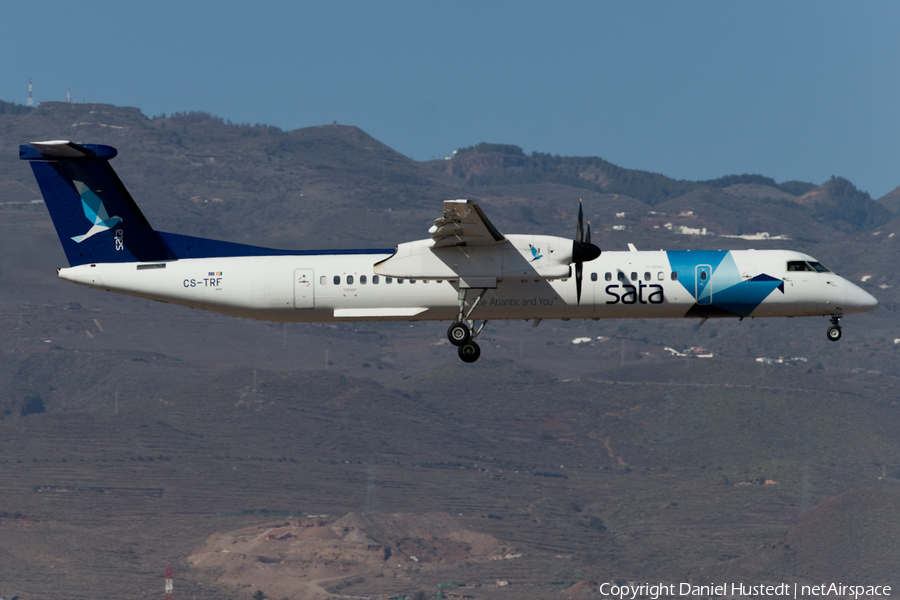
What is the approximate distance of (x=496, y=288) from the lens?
41.9m

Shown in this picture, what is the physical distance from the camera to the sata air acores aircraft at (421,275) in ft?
135

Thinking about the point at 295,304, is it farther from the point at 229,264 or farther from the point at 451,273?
the point at 451,273

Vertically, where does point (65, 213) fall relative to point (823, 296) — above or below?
above

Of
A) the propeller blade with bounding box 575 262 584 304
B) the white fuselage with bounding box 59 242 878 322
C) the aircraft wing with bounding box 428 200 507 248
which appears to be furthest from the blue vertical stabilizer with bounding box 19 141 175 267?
the propeller blade with bounding box 575 262 584 304

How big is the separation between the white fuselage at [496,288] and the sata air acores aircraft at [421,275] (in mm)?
35

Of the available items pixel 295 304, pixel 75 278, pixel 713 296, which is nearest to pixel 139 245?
pixel 75 278

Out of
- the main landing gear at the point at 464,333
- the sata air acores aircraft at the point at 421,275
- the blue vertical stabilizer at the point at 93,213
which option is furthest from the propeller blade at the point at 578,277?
the blue vertical stabilizer at the point at 93,213

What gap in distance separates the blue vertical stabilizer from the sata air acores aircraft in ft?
0.12

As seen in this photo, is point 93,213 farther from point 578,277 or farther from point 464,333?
point 578,277

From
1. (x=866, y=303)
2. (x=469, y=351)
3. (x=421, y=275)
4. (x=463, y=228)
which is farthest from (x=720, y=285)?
(x=421, y=275)

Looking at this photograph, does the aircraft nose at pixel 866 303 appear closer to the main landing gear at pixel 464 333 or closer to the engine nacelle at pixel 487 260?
the engine nacelle at pixel 487 260

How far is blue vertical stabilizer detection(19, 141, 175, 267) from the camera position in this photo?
44.0 metres

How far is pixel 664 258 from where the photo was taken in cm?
4362

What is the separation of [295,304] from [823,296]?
1851cm
